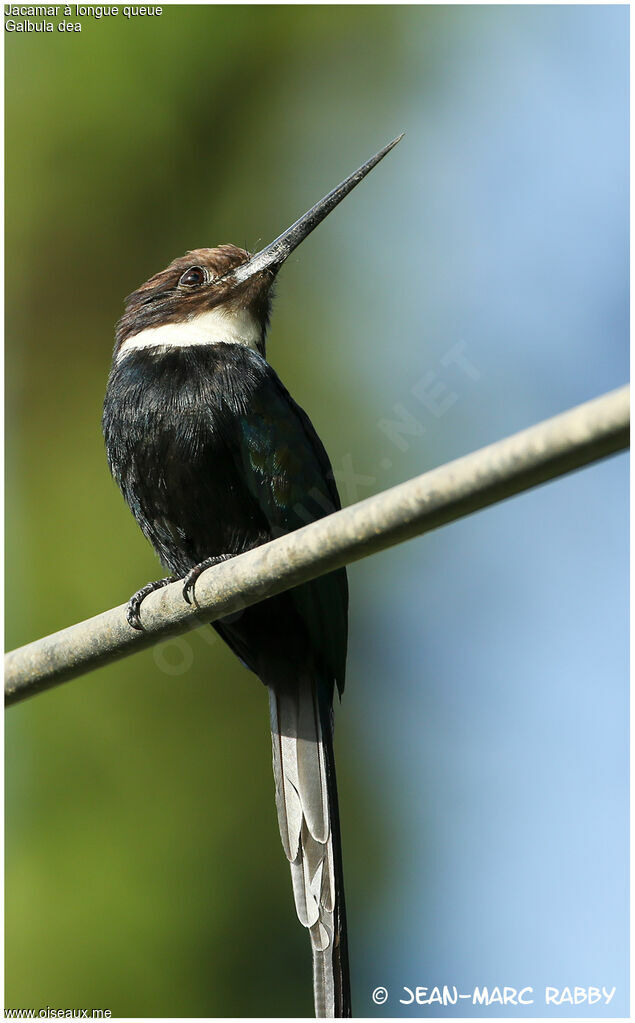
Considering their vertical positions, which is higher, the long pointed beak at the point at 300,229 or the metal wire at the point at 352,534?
the long pointed beak at the point at 300,229

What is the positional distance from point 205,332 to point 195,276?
11.3 inches

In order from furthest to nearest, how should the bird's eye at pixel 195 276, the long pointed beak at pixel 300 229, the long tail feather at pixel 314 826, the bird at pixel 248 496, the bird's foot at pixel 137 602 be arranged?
the bird's eye at pixel 195 276, the long pointed beak at pixel 300 229, the bird at pixel 248 496, the long tail feather at pixel 314 826, the bird's foot at pixel 137 602

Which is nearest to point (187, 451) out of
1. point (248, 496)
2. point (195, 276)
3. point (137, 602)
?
point (248, 496)

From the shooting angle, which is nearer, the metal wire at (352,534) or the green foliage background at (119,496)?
the metal wire at (352,534)

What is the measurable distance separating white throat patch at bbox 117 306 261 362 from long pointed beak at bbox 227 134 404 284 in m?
0.14

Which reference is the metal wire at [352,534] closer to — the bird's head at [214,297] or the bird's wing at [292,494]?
the bird's wing at [292,494]

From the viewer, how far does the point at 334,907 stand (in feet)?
7.89

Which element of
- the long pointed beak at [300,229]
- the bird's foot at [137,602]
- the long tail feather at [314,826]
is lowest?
the long tail feather at [314,826]

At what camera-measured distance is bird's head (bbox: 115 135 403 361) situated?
3.24 m

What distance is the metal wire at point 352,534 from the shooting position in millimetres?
1249

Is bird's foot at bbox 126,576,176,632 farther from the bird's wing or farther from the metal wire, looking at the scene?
the bird's wing

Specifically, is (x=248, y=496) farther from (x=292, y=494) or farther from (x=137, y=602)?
(x=137, y=602)

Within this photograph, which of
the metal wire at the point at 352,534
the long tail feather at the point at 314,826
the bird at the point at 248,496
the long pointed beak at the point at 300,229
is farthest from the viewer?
the long pointed beak at the point at 300,229

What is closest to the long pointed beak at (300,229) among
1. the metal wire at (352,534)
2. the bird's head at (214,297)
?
the bird's head at (214,297)
